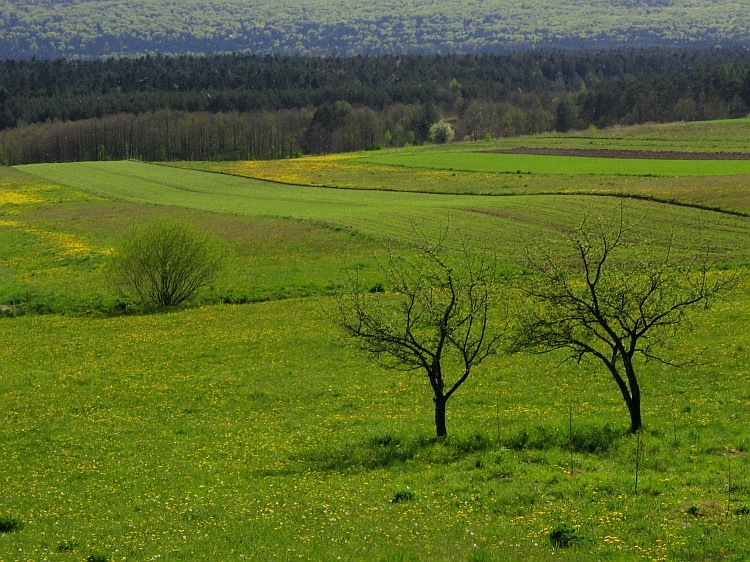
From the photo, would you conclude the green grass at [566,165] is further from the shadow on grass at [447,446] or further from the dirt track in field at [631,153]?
the shadow on grass at [447,446]

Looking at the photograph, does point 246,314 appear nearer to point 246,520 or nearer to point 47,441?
point 47,441

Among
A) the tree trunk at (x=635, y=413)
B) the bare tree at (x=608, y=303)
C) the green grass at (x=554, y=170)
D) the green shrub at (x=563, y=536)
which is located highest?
the bare tree at (x=608, y=303)

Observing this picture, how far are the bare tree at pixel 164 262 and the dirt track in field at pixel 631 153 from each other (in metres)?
69.2

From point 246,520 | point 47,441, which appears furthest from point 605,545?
point 47,441

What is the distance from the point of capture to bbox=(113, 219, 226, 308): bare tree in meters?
52.3

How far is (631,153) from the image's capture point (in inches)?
4535

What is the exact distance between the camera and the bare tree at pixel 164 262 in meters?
52.3

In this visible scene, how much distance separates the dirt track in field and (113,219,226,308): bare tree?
227 feet

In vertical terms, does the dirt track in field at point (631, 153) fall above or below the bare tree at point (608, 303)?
below

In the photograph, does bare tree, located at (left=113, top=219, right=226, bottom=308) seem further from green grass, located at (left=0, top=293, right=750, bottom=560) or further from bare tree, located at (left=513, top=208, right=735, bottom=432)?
bare tree, located at (left=513, top=208, right=735, bottom=432)

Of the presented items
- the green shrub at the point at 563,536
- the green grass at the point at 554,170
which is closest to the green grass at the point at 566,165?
the green grass at the point at 554,170

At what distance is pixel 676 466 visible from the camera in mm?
19688

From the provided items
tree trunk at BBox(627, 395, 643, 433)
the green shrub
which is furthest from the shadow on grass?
the green shrub

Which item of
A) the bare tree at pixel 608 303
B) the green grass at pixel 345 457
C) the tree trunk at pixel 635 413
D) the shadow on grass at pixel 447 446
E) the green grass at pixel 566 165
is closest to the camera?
the green grass at pixel 345 457
